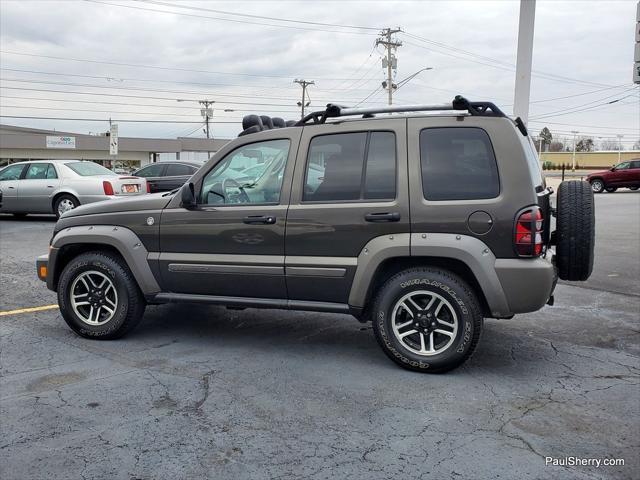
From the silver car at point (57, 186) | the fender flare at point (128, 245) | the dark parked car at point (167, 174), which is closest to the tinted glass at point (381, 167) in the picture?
the fender flare at point (128, 245)

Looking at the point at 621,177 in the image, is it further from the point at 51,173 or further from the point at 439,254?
the point at 439,254

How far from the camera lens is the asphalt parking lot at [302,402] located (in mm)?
3078

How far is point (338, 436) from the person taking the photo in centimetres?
336

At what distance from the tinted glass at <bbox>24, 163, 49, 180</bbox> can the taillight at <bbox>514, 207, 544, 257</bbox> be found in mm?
13675

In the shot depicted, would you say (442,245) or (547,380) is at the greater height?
(442,245)

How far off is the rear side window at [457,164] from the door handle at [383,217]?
271mm

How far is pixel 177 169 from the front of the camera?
771 inches

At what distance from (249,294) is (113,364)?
1.21 m

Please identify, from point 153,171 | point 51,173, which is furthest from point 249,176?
point 153,171

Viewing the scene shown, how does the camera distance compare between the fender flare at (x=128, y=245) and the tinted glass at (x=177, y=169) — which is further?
the tinted glass at (x=177, y=169)

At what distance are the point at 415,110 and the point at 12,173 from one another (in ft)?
45.3

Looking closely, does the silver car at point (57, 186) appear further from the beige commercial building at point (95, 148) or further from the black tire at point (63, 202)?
the beige commercial building at point (95, 148)

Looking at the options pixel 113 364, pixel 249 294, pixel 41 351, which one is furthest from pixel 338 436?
pixel 41 351

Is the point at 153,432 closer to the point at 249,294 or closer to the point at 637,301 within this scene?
the point at 249,294
